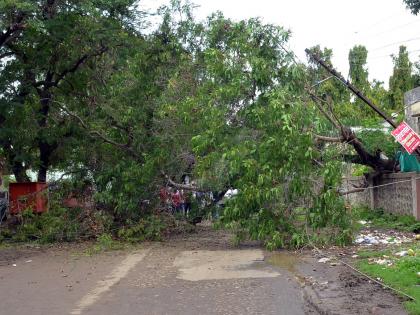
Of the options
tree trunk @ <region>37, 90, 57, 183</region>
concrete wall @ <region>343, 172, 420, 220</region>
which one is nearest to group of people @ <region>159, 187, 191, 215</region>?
tree trunk @ <region>37, 90, 57, 183</region>

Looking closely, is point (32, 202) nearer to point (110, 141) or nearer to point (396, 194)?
point (110, 141)

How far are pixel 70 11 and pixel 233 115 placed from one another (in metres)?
5.49

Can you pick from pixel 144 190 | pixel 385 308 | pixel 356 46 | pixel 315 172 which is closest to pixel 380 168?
pixel 315 172

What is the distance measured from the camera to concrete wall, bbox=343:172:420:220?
1645 cm

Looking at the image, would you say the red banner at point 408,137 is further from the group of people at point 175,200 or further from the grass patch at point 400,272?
the group of people at point 175,200

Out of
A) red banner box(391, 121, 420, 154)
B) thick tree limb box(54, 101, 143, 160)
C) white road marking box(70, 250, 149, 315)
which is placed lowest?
white road marking box(70, 250, 149, 315)

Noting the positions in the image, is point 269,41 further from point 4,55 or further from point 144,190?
point 4,55

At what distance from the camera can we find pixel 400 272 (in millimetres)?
9125

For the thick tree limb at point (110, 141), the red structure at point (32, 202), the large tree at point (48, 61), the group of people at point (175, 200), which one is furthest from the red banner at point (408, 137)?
the red structure at point (32, 202)

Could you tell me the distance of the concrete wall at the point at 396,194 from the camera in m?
16.5

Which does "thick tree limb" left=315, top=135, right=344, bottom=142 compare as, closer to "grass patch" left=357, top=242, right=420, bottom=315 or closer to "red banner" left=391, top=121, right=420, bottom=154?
"red banner" left=391, top=121, right=420, bottom=154

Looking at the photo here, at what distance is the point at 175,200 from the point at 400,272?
899 centimetres

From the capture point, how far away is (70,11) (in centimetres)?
1568

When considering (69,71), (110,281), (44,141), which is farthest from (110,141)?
(110,281)
